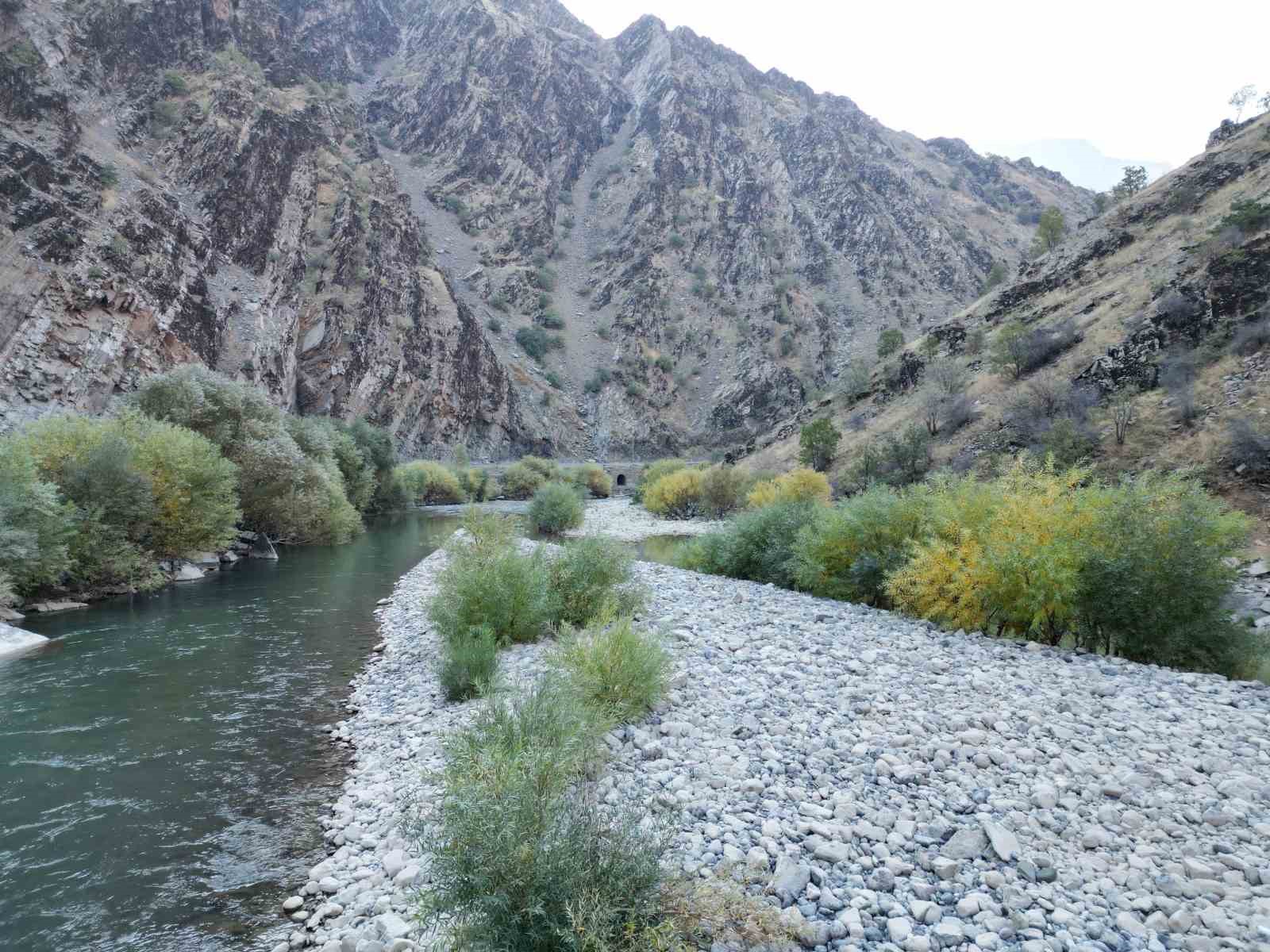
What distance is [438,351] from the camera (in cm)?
7650

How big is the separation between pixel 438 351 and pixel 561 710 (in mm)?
75327

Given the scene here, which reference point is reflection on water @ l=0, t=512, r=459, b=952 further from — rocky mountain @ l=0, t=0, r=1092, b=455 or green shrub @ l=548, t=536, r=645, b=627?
rocky mountain @ l=0, t=0, r=1092, b=455

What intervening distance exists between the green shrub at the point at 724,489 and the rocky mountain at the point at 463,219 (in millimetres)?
37330

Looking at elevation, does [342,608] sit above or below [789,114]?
below

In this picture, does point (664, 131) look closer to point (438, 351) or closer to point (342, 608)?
point (438, 351)

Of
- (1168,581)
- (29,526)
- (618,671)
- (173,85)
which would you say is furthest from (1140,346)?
(173,85)

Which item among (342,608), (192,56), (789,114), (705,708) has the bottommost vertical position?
(342,608)

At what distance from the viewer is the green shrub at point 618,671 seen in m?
8.45

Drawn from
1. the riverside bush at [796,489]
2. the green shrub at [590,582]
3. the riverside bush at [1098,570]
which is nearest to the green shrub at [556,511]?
the riverside bush at [796,489]

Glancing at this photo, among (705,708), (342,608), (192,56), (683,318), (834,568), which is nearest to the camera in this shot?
(705,708)

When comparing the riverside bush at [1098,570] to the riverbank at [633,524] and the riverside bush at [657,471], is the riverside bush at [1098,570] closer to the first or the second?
the riverbank at [633,524]

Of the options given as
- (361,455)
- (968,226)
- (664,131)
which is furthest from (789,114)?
(361,455)

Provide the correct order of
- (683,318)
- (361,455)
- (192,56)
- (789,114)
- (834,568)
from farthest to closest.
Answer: (789,114) → (683,318) → (192,56) → (361,455) → (834,568)

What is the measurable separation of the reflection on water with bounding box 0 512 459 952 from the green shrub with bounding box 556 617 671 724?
11.1 feet
